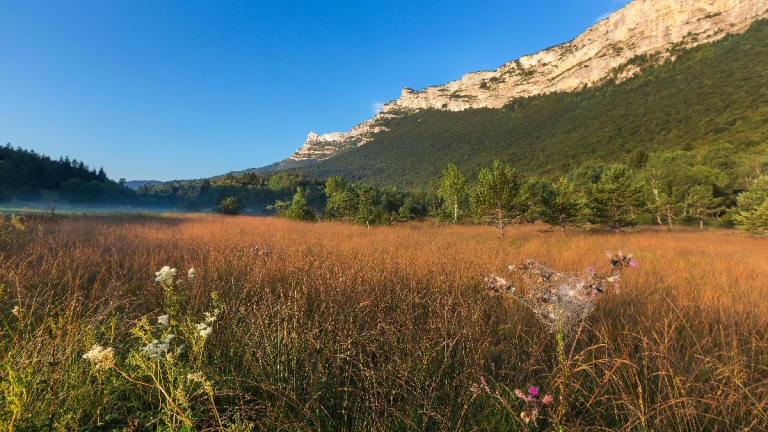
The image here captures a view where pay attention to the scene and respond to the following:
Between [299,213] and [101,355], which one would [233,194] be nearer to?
[299,213]

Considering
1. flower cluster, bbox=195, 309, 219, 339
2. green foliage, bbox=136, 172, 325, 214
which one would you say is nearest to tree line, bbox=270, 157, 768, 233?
flower cluster, bbox=195, 309, 219, 339

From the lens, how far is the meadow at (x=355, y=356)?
1394 millimetres

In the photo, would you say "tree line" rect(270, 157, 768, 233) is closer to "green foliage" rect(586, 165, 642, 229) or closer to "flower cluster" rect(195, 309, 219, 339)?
"green foliage" rect(586, 165, 642, 229)

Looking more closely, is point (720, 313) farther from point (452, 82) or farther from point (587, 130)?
point (452, 82)

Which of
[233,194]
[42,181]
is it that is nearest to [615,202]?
[233,194]

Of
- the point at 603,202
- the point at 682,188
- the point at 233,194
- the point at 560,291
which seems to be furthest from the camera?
the point at 233,194

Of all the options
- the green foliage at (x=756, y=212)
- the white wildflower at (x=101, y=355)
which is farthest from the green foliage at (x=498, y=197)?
the white wildflower at (x=101, y=355)

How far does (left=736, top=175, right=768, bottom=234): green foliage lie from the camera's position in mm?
13109

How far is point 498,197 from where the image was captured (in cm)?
1440

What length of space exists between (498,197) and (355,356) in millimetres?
14099

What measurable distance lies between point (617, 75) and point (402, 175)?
238 ft

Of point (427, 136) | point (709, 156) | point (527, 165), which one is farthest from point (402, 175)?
point (709, 156)

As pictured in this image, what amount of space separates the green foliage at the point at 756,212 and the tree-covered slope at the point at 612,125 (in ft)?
53.2

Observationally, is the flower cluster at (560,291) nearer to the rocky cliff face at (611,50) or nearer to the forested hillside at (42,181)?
the forested hillside at (42,181)
